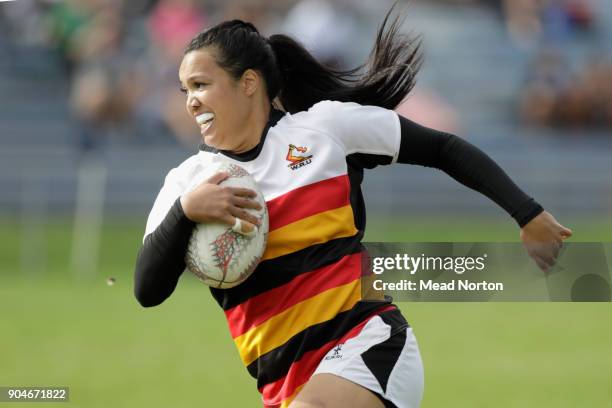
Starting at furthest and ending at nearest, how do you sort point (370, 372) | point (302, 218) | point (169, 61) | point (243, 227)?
point (169, 61)
point (302, 218)
point (370, 372)
point (243, 227)

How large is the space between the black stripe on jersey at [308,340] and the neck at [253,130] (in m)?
0.67

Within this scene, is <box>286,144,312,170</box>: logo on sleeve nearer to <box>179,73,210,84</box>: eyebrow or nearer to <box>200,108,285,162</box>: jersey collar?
<box>200,108,285,162</box>: jersey collar

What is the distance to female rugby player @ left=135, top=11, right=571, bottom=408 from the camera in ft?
12.0

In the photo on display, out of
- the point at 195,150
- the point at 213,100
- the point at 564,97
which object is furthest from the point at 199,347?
the point at 564,97

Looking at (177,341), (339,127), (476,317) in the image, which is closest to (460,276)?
(339,127)

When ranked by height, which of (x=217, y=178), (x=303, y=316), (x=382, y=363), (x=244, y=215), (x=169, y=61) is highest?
(x=169, y=61)

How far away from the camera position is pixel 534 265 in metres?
4.12

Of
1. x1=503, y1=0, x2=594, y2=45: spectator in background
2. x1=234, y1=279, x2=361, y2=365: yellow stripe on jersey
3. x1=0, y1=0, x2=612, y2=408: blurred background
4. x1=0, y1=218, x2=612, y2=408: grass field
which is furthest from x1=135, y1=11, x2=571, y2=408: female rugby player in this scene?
x1=503, y1=0, x2=594, y2=45: spectator in background

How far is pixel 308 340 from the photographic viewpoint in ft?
12.3

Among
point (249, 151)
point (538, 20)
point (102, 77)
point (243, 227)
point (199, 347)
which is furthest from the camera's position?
point (538, 20)

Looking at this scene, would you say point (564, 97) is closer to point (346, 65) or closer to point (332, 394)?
point (346, 65)

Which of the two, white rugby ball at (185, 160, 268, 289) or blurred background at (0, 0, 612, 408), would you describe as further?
→ blurred background at (0, 0, 612, 408)

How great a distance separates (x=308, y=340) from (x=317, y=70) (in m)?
1.07

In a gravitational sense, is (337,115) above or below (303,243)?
above
